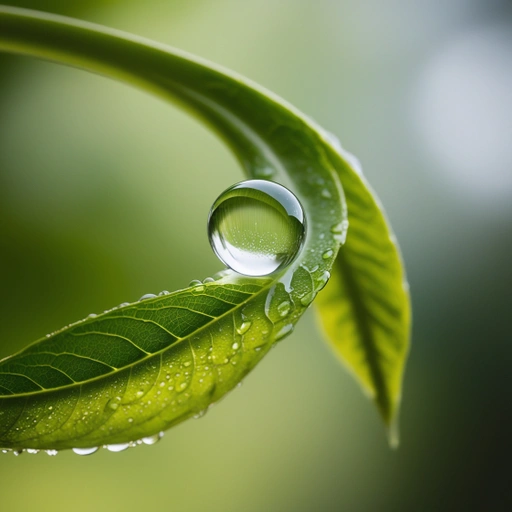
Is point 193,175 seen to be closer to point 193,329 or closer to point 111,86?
point 111,86

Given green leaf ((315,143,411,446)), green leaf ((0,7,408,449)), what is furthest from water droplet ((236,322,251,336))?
green leaf ((315,143,411,446))

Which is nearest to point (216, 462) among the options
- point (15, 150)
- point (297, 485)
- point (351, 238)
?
point (297, 485)

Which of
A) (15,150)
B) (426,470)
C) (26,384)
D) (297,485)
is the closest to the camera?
(26,384)

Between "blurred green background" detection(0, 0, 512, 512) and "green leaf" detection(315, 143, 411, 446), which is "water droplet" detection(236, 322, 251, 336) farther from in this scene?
"blurred green background" detection(0, 0, 512, 512)

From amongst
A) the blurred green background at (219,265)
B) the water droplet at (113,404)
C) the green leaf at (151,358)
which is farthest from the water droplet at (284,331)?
the blurred green background at (219,265)

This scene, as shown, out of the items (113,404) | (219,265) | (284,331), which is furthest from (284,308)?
(219,265)

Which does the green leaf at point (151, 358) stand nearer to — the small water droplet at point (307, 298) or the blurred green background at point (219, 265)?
the small water droplet at point (307, 298)
